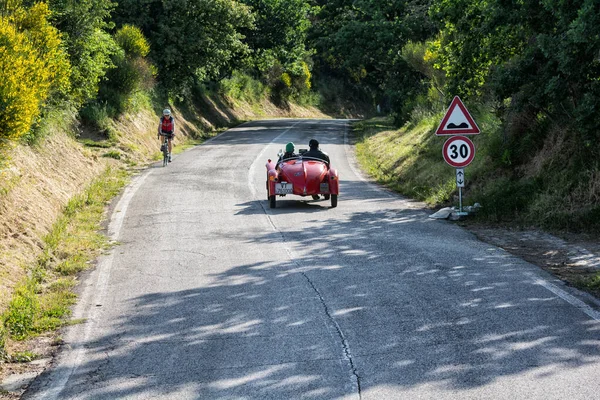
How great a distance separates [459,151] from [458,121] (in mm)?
568

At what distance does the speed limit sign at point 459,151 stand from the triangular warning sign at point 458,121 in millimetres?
159

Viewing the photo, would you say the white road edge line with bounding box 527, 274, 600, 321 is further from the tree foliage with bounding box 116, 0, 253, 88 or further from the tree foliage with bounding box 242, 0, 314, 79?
the tree foliage with bounding box 242, 0, 314, 79

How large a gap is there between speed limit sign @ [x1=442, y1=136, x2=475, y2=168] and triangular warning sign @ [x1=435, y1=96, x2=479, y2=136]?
0.52 feet

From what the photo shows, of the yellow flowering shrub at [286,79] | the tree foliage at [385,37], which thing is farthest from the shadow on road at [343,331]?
the yellow flowering shrub at [286,79]

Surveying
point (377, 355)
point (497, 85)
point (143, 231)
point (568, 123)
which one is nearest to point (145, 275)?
point (143, 231)

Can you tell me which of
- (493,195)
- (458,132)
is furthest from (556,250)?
(458,132)

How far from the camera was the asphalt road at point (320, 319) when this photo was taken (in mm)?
5789

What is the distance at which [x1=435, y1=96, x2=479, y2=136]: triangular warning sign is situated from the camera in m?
14.2

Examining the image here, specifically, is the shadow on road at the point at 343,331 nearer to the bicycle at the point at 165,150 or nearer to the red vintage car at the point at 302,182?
the red vintage car at the point at 302,182

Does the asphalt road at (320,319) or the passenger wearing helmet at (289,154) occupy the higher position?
the passenger wearing helmet at (289,154)

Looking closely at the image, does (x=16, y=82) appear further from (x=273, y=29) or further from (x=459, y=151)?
(x=273, y=29)

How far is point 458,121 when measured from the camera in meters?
14.2

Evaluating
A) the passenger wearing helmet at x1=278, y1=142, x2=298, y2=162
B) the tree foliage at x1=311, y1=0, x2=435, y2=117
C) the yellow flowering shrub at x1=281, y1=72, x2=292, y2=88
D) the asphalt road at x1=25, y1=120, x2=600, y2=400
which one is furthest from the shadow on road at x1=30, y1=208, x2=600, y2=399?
the yellow flowering shrub at x1=281, y1=72, x2=292, y2=88

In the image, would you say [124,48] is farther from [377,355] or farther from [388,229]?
[377,355]
